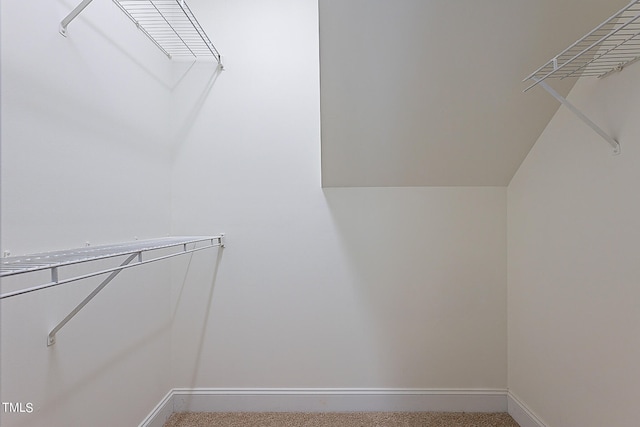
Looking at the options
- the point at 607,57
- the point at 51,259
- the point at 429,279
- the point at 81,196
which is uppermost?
the point at 607,57

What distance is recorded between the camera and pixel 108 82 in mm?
1473

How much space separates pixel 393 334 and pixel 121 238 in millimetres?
1503

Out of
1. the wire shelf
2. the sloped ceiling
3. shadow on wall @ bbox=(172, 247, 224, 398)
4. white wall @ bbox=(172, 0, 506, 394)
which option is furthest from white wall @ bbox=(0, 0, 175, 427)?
the wire shelf

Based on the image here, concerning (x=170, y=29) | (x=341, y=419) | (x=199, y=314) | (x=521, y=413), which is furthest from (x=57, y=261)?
(x=521, y=413)

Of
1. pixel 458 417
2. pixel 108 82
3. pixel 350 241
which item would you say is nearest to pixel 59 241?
pixel 108 82

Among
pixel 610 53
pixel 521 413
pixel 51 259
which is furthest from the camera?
pixel 521 413

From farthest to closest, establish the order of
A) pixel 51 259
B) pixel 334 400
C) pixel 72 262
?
pixel 334 400 < pixel 51 259 < pixel 72 262

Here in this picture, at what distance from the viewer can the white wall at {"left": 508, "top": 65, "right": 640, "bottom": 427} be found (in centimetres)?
119

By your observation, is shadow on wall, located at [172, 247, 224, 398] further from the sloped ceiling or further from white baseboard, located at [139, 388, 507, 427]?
the sloped ceiling

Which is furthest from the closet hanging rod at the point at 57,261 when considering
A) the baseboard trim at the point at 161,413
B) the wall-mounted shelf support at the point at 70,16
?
the baseboard trim at the point at 161,413

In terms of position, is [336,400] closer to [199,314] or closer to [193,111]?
[199,314]

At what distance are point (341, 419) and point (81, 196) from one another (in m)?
1.68

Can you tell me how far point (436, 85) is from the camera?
5.02ft

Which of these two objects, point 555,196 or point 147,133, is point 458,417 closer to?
point 555,196
